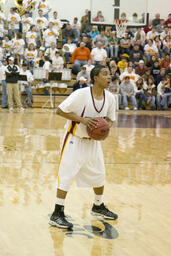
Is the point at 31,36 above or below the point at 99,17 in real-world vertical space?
below

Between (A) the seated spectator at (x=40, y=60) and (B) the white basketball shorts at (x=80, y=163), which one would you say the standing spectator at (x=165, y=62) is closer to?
(A) the seated spectator at (x=40, y=60)

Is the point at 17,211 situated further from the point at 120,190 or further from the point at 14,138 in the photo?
the point at 14,138

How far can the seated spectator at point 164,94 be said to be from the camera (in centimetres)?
1855

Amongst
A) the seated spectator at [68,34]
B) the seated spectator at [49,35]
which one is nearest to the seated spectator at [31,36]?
the seated spectator at [49,35]

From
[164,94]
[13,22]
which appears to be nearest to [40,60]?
[13,22]

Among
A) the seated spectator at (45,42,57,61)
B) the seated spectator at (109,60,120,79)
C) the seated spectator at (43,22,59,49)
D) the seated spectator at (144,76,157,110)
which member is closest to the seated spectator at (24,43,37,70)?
the seated spectator at (45,42,57,61)

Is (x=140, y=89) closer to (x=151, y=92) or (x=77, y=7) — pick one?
(x=151, y=92)

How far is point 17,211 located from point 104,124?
140cm

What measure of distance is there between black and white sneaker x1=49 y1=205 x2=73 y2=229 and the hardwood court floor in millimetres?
93

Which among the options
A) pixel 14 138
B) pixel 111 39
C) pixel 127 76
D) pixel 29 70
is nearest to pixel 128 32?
pixel 111 39

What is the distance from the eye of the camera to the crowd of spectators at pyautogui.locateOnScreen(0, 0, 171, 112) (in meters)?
18.0

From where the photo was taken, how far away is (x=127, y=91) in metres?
18.3

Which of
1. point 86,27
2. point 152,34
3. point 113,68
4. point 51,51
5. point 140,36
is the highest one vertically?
point 86,27

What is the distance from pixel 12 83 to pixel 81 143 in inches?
509
